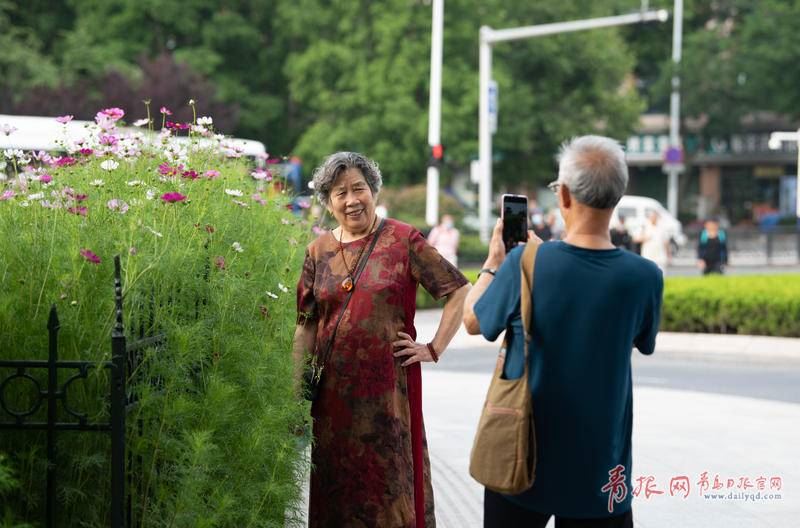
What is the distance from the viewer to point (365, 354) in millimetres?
5105

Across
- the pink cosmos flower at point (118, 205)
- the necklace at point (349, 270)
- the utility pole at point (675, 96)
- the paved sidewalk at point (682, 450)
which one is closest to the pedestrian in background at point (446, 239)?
the paved sidewalk at point (682, 450)

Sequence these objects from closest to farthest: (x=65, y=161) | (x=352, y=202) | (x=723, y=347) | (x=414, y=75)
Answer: (x=352, y=202) → (x=65, y=161) → (x=723, y=347) → (x=414, y=75)

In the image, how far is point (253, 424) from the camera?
4969 millimetres

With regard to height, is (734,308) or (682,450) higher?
(734,308)

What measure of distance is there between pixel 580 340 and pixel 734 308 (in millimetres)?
15257

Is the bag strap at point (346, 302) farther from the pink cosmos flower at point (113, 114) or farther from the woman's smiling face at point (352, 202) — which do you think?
the pink cosmos flower at point (113, 114)

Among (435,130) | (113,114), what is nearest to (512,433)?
(113,114)

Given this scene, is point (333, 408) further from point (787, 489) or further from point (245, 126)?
point (245, 126)

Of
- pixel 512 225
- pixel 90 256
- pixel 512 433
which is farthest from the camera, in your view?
pixel 90 256

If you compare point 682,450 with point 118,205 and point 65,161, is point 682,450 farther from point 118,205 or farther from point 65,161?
point 118,205

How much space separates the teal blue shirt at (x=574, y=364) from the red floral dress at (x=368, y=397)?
1339 mm

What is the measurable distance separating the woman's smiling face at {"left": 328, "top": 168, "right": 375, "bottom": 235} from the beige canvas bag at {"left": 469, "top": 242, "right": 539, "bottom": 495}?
1476mm

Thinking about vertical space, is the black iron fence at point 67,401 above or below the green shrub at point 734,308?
above

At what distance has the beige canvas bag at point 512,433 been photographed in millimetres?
3717
